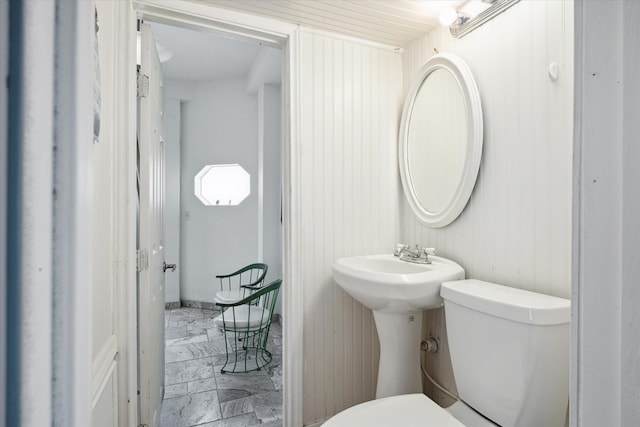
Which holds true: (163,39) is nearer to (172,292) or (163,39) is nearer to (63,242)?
(172,292)

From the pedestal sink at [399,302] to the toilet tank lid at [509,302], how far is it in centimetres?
9

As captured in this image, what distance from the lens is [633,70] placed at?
0.40m

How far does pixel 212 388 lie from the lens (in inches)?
88.4

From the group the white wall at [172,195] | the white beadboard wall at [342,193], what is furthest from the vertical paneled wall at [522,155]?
the white wall at [172,195]

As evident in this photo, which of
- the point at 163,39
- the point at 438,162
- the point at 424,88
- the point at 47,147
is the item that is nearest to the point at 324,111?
the point at 424,88

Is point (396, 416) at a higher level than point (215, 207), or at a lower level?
lower

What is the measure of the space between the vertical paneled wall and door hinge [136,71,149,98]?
1.47 metres

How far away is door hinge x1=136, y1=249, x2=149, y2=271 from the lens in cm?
149

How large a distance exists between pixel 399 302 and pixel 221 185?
10.6 feet

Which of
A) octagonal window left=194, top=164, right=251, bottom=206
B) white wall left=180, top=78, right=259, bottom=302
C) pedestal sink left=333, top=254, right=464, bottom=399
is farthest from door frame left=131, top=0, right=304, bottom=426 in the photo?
octagonal window left=194, top=164, right=251, bottom=206

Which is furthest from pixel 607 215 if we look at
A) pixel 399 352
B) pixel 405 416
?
pixel 399 352

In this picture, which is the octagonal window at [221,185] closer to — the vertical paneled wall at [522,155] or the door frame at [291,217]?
the door frame at [291,217]

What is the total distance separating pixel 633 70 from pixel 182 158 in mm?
4169

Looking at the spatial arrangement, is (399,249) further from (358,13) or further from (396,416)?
(358,13)
